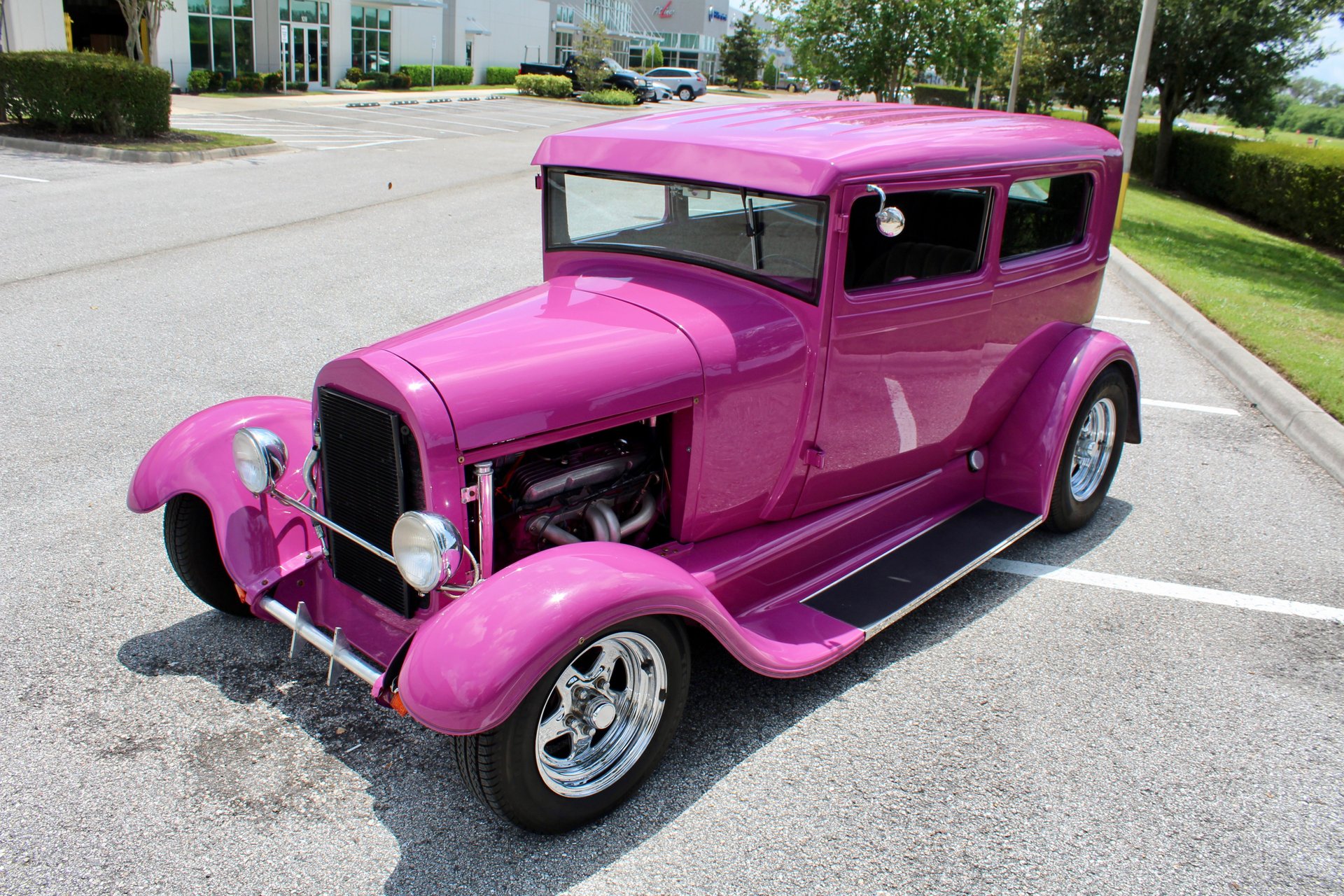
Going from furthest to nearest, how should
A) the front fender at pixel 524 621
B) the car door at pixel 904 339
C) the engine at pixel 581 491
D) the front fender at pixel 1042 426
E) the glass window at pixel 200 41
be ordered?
the glass window at pixel 200 41 → the front fender at pixel 1042 426 → the car door at pixel 904 339 → the engine at pixel 581 491 → the front fender at pixel 524 621

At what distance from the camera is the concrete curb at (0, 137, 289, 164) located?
15.1m

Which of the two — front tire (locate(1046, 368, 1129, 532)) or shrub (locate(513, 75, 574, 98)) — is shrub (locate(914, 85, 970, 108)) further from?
front tire (locate(1046, 368, 1129, 532))

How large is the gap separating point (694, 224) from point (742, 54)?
2476 inches

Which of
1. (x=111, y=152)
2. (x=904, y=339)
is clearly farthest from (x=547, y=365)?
(x=111, y=152)

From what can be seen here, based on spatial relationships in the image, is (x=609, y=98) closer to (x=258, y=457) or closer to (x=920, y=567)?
(x=920, y=567)

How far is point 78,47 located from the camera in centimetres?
2659

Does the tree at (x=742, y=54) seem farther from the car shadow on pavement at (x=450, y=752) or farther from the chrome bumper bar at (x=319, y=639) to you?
the chrome bumper bar at (x=319, y=639)

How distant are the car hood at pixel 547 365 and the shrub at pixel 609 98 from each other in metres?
35.9

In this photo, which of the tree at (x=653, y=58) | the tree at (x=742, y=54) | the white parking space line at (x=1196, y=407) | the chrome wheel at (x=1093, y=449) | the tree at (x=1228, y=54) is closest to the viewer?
the chrome wheel at (x=1093, y=449)

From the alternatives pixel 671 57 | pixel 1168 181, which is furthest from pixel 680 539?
pixel 671 57

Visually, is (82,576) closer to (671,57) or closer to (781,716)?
(781,716)

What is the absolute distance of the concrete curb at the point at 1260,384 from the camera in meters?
6.09

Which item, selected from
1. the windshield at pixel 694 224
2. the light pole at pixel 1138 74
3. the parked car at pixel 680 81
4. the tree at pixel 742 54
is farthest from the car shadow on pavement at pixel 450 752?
the tree at pixel 742 54

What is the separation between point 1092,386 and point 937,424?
1.06m
